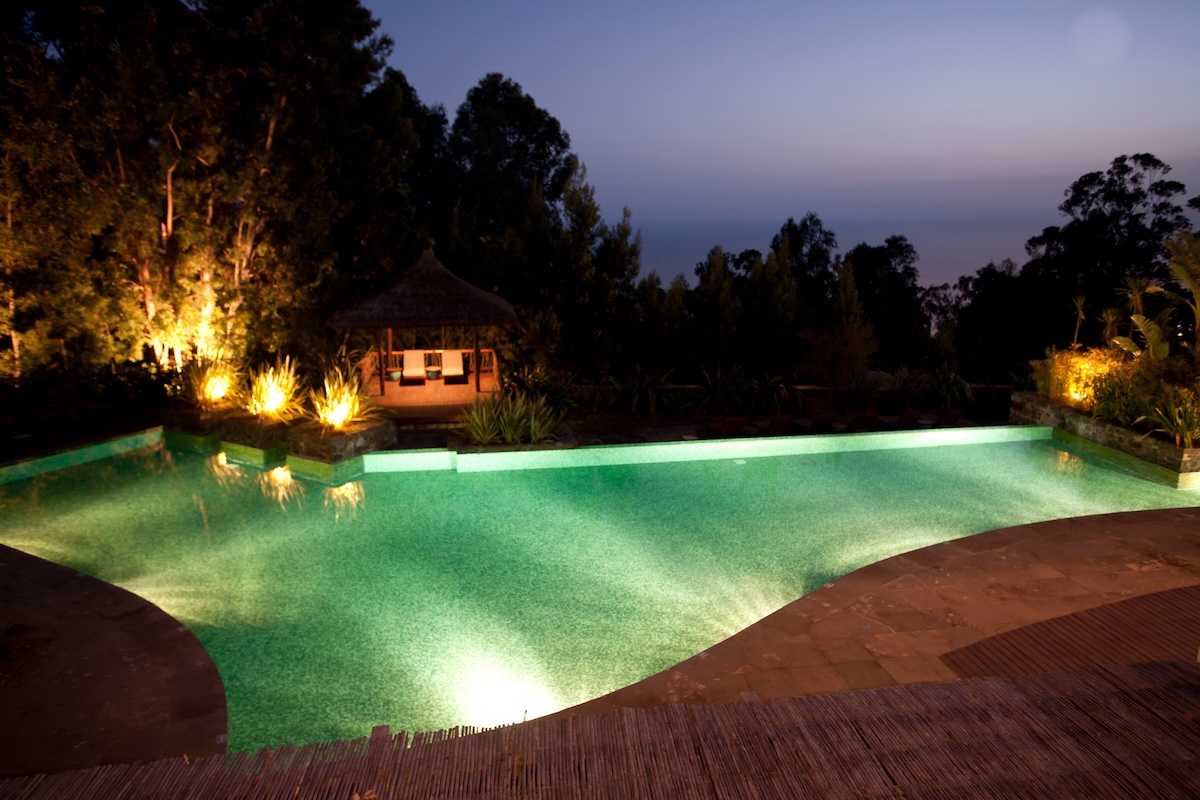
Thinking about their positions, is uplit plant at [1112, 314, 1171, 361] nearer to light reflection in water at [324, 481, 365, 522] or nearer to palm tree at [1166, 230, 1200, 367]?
palm tree at [1166, 230, 1200, 367]

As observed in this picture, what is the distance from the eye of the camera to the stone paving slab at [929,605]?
3512 mm

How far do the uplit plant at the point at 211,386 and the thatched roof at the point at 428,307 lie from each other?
5.29 ft

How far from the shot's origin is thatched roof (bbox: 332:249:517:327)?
10211 millimetres

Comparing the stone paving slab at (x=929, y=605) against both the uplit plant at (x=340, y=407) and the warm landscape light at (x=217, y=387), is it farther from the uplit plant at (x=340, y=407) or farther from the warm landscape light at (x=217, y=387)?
the warm landscape light at (x=217, y=387)

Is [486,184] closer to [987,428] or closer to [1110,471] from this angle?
[987,428]

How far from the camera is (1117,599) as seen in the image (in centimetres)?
431

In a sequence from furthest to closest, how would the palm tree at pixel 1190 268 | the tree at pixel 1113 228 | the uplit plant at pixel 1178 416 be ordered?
the tree at pixel 1113 228 < the palm tree at pixel 1190 268 < the uplit plant at pixel 1178 416

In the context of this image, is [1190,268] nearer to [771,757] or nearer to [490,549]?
[490,549]


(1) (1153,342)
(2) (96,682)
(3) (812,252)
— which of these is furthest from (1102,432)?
(3) (812,252)

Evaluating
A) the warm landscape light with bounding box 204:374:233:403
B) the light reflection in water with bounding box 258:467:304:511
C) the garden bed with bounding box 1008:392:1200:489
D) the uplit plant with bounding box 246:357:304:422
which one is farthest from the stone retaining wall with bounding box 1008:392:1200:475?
the warm landscape light with bounding box 204:374:233:403

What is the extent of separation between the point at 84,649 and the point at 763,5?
93.5 feet

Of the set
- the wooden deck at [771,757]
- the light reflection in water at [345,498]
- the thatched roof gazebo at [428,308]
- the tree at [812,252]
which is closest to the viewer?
the wooden deck at [771,757]

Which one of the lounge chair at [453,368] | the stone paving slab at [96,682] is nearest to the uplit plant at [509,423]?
the lounge chair at [453,368]

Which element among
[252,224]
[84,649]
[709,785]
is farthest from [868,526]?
[252,224]
